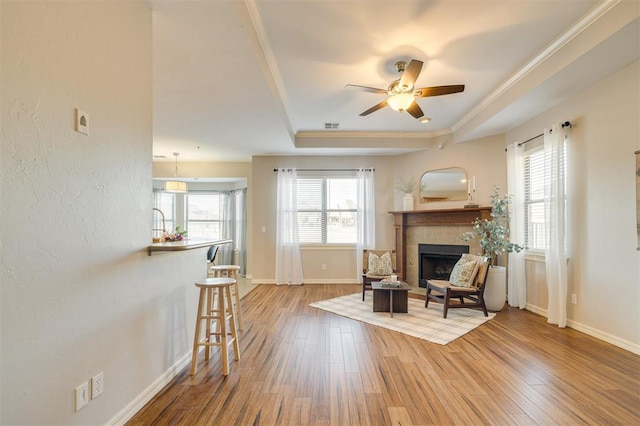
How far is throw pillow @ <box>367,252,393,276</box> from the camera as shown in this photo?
4707mm

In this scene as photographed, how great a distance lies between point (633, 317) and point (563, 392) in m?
1.38

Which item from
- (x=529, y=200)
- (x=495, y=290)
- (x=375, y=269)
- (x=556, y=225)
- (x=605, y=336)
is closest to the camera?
(x=605, y=336)

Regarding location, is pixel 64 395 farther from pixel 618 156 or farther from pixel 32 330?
pixel 618 156

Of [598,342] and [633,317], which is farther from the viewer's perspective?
[598,342]

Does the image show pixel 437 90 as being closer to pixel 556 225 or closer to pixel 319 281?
pixel 556 225

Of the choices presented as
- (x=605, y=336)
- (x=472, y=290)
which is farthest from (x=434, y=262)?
(x=605, y=336)

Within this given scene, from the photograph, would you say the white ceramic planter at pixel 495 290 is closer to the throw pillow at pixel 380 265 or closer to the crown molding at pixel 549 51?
the throw pillow at pixel 380 265

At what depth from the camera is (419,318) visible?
3750 mm

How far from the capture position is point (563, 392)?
2.12 meters

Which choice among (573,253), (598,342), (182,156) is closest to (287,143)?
(182,156)

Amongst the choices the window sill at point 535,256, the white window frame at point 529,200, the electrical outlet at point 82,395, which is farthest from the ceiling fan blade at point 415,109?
the electrical outlet at point 82,395

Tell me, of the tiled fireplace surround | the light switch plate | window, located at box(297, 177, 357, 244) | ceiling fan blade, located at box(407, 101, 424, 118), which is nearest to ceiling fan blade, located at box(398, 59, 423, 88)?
ceiling fan blade, located at box(407, 101, 424, 118)

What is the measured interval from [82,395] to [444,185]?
5.38 m

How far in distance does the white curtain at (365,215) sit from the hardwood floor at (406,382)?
255cm
